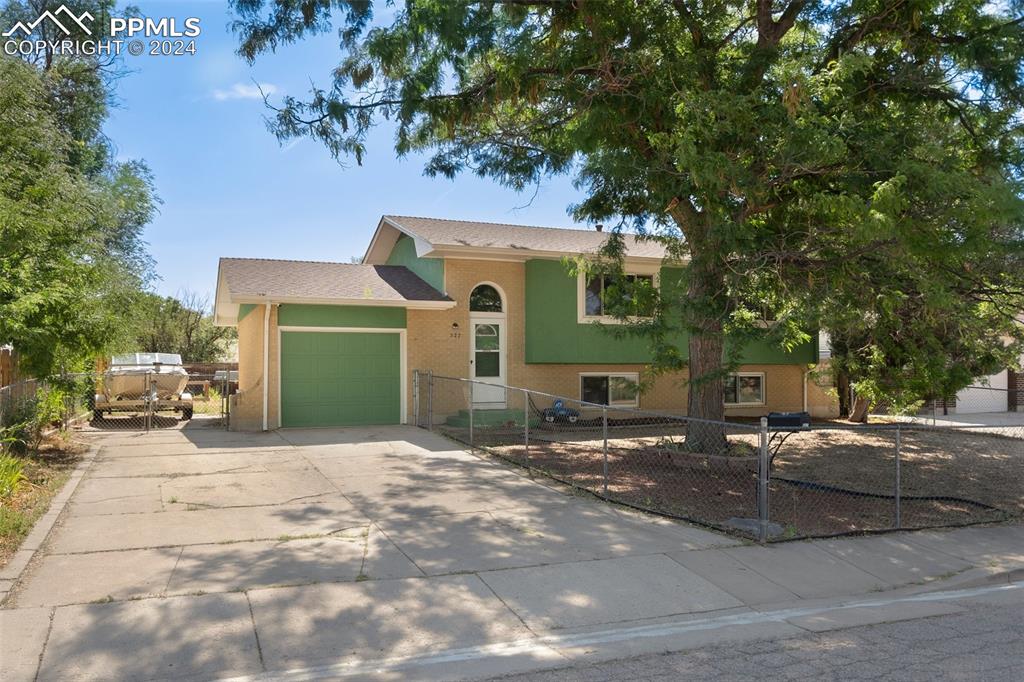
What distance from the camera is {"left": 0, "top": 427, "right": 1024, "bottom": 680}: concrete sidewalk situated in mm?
5008

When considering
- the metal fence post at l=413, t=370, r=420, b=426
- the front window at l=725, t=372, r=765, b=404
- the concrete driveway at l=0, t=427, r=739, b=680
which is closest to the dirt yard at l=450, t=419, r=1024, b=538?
the concrete driveway at l=0, t=427, r=739, b=680

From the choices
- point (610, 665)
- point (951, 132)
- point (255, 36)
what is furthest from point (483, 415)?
point (610, 665)

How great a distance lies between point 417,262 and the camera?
60.5ft

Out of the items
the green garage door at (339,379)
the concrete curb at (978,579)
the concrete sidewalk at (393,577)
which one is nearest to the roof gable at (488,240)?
the green garage door at (339,379)

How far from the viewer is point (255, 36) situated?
10.4 m

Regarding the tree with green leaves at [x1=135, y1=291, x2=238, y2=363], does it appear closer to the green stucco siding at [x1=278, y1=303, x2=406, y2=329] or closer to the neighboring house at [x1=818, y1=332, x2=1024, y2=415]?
the green stucco siding at [x1=278, y1=303, x2=406, y2=329]

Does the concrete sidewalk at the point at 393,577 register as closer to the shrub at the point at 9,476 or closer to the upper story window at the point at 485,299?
the shrub at the point at 9,476

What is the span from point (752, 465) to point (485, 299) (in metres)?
7.75

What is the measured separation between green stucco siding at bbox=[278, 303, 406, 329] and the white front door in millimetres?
1828

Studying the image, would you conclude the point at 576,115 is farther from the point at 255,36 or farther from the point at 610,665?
the point at 610,665

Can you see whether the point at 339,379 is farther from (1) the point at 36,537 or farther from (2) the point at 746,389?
(2) the point at 746,389

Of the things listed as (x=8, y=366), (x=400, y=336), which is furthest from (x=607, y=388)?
(x=8, y=366)

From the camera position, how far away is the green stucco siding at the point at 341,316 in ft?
51.1

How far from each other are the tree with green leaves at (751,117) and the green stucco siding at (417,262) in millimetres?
5442
